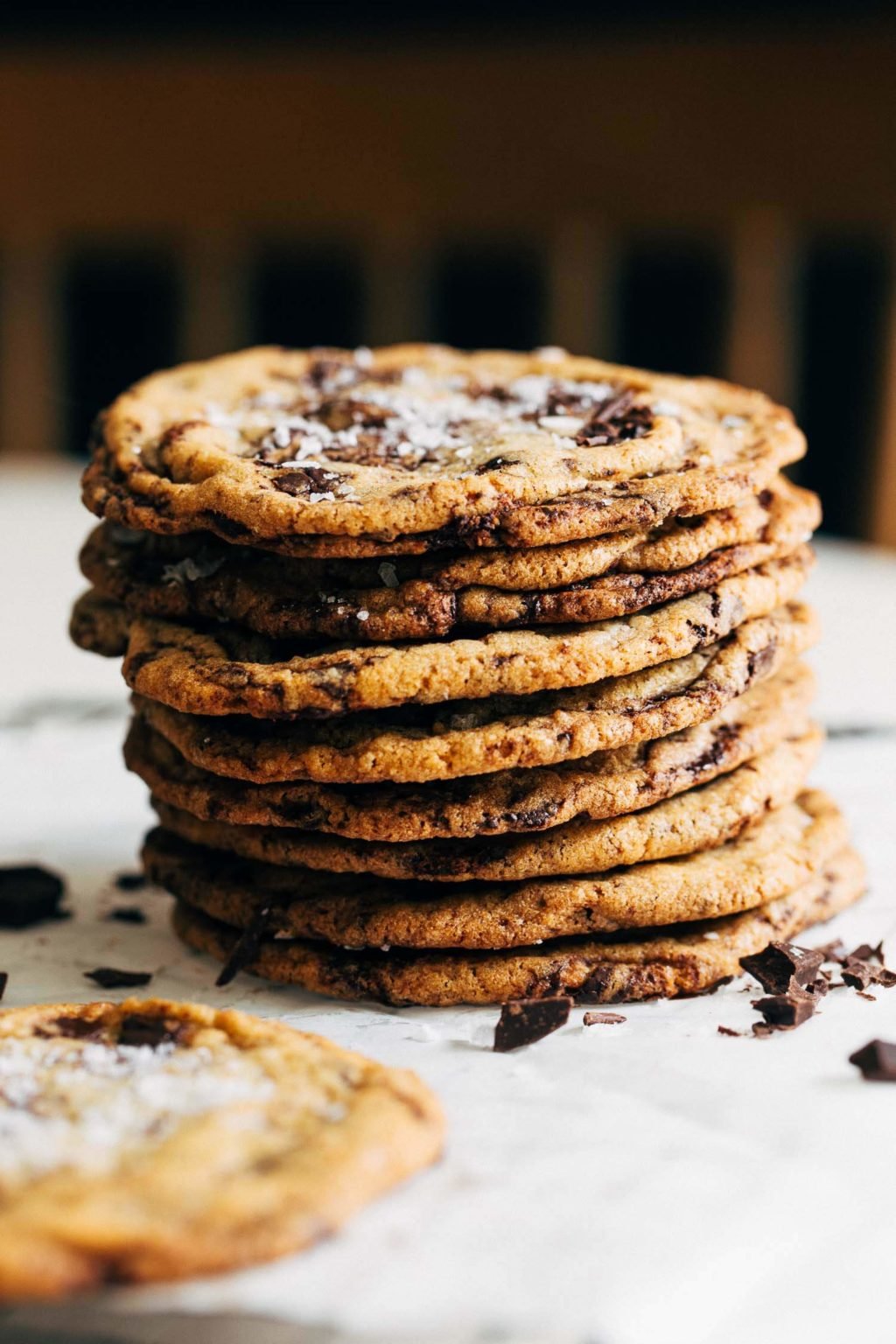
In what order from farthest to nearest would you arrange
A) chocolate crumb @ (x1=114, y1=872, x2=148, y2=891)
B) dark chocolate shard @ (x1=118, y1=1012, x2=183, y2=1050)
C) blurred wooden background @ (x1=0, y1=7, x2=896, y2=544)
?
A: blurred wooden background @ (x1=0, y1=7, x2=896, y2=544) < chocolate crumb @ (x1=114, y1=872, x2=148, y2=891) < dark chocolate shard @ (x1=118, y1=1012, x2=183, y2=1050)

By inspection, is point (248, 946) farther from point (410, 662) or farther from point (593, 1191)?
point (593, 1191)

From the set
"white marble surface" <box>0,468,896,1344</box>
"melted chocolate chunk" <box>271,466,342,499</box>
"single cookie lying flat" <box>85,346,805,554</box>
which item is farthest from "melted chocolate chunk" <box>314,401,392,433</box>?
"white marble surface" <box>0,468,896,1344</box>

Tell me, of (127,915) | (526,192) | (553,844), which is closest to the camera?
(553,844)

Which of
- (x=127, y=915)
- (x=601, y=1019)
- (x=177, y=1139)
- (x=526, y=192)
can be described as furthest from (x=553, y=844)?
(x=526, y=192)

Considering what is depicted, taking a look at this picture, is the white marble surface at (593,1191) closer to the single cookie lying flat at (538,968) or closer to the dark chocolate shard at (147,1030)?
the single cookie lying flat at (538,968)

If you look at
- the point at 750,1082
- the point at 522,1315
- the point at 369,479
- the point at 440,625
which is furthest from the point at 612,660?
the point at 522,1315

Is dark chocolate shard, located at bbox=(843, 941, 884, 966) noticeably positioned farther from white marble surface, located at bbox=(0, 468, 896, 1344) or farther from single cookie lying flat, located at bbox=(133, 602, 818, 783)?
single cookie lying flat, located at bbox=(133, 602, 818, 783)
